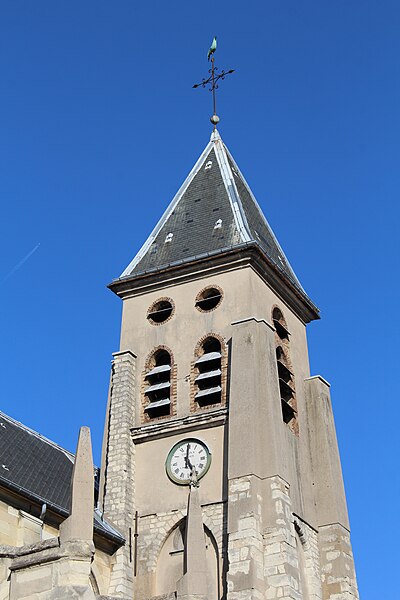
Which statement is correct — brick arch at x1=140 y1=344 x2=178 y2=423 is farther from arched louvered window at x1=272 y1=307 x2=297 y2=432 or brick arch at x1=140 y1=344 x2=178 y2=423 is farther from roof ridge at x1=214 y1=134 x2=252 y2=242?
roof ridge at x1=214 y1=134 x2=252 y2=242

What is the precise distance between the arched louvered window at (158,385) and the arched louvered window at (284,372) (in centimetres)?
310

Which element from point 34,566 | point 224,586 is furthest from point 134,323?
point 34,566

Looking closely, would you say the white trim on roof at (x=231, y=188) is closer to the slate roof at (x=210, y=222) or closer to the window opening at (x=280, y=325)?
the slate roof at (x=210, y=222)

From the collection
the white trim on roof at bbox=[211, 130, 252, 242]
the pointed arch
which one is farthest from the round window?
the pointed arch

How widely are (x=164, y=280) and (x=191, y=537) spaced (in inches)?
383

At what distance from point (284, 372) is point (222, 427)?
10.0 feet

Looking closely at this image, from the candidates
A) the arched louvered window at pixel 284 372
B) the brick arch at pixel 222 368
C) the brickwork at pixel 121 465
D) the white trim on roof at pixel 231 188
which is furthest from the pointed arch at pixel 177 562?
the white trim on roof at pixel 231 188

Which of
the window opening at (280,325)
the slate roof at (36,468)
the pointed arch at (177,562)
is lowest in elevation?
the pointed arch at (177,562)

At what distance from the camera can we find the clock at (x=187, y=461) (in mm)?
23906

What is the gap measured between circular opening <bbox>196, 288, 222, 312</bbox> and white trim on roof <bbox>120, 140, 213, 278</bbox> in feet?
8.99

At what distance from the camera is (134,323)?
89.8 ft

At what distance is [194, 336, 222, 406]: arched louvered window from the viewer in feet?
81.8

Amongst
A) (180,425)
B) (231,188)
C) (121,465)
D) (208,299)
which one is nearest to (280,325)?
(208,299)

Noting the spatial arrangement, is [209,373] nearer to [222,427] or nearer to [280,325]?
[222,427]
